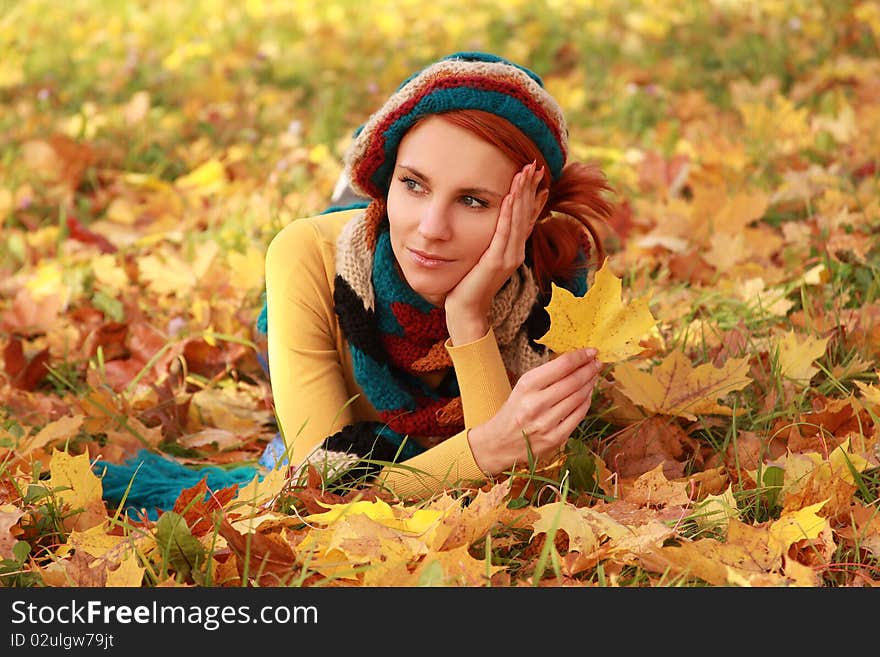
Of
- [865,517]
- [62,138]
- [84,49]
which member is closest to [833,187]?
[865,517]

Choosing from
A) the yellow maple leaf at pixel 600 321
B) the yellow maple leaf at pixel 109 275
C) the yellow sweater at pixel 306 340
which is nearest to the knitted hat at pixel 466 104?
the yellow sweater at pixel 306 340

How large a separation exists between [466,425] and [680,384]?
0.43 meters

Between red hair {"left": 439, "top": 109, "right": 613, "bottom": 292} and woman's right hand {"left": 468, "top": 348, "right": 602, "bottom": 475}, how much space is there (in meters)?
0.38

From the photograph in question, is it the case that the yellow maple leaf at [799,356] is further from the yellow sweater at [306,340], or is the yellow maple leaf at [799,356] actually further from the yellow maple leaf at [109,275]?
the yellow maple leaf at [109,275]

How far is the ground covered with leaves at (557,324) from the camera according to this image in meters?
1.64

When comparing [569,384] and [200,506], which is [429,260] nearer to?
[569,384]

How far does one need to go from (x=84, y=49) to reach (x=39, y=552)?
15.0ft

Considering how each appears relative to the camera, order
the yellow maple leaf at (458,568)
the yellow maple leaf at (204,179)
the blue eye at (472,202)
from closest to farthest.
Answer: the yellow maple leaf at (458,568)
the blue eye at (472,202)
the yellow maple leaf at (204,179)

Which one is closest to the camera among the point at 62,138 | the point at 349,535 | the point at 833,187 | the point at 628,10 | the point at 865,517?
the point at 349,535

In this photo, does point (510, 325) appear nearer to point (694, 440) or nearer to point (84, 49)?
point (694, 440)

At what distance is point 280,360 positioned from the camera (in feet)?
7.25

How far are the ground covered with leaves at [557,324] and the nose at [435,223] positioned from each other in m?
0.31

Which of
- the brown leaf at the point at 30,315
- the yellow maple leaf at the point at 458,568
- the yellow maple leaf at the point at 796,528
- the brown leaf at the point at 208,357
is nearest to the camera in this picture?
the yellow maple leaf at the point at 458,568

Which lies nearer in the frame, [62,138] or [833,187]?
[833,187]
